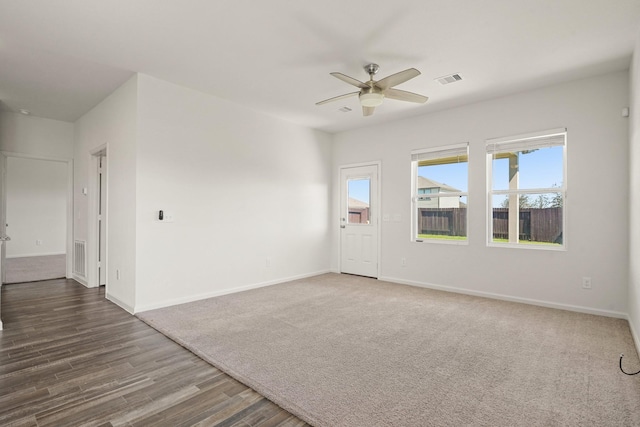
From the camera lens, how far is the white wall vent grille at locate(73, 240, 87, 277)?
5.25 m

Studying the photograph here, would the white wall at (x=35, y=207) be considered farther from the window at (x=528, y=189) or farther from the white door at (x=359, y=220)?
the window at (x=528, y=189)

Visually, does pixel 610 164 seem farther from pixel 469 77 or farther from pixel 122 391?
pixel 122 391

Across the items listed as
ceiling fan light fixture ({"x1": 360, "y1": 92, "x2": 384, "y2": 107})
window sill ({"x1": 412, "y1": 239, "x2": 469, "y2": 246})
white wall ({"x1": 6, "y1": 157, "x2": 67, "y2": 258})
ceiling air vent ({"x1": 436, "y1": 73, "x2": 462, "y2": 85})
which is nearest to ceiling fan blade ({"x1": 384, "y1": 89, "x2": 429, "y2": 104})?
ceiling fan light fixture ({"x1": 360, "y1": 92, "x2": 384, "y2": 107})

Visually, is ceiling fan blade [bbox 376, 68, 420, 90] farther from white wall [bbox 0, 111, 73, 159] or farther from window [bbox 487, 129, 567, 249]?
white wall [bbox 0, 111, 73, 159]

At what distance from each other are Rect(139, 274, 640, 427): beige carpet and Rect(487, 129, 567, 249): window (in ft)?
3.17

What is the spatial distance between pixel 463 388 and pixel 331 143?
5.14 meters

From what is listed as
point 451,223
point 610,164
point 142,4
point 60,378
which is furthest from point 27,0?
point 610,164

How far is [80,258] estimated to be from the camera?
Answer: 5.43 m

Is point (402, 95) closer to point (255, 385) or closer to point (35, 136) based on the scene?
point (255, 385)

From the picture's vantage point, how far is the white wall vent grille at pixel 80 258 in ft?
17.2

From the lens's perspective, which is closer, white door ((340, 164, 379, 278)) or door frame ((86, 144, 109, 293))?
door frame ((86, 144, 109, 293))

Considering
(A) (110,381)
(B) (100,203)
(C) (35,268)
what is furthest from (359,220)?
(C) (35,268)

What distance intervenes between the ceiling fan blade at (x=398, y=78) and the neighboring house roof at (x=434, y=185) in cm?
235

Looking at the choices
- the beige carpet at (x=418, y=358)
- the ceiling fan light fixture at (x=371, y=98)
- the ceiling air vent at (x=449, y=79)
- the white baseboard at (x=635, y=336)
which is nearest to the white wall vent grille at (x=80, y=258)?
the beige carpet at (x=418, y=358)
